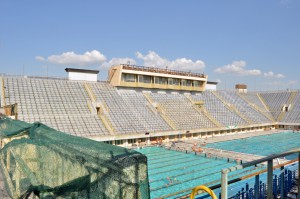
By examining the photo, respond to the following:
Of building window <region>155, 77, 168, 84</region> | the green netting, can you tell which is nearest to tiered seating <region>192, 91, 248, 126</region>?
building window <region>155, 77, 168, 84</region>

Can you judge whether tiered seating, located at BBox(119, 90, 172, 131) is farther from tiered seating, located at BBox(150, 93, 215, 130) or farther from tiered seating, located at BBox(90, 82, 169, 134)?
tiered seating, located at BBox(150, 93, 215, 130)

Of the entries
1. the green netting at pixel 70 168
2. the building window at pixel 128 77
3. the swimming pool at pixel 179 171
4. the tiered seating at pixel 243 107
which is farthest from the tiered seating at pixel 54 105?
the tiered seating at pixel 243 107

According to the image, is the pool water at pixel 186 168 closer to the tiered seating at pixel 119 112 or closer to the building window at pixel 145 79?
the tiered seating at pixel 119 112

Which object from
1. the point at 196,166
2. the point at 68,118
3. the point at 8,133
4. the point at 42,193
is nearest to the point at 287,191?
the point at 42,193

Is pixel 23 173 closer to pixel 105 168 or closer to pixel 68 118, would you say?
pixel 105 168

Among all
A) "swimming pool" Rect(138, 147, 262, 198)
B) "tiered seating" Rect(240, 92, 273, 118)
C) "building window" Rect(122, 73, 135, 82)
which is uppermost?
"building window" Rect(122, 73, 135, 82)

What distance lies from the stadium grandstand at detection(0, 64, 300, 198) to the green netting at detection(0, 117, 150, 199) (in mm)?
11934

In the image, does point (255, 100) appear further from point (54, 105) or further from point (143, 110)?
point (54, 105)

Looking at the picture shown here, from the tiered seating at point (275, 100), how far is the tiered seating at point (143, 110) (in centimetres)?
2257

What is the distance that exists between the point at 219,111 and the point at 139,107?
41.1ft

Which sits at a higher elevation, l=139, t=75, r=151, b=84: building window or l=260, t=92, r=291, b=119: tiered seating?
l=139, t=75, r=151, b=84: building window

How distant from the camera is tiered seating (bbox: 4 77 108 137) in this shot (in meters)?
20.9

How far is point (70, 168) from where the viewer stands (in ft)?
10.9

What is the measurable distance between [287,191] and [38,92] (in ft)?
74.3
